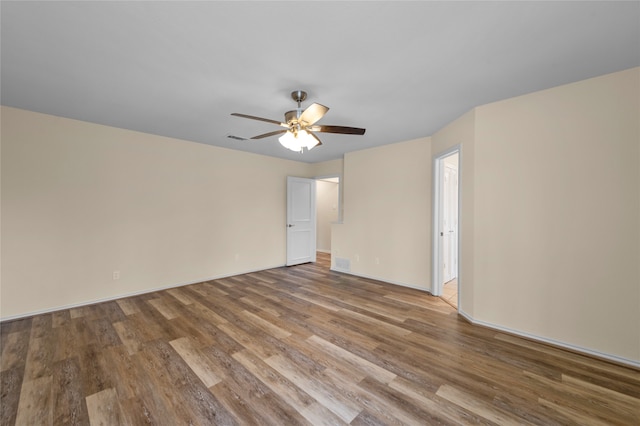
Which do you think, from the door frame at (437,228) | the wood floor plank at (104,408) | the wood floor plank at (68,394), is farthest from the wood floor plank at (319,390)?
the door frame at (437,228)

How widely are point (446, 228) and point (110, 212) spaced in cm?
544

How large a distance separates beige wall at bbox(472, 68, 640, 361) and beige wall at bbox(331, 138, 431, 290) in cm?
124

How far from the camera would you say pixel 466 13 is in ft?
4.80

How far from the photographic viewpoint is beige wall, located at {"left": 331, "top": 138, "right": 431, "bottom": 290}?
409 cm

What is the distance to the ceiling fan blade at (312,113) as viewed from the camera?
2.03 m

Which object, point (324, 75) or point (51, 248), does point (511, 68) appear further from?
point (51, 248)

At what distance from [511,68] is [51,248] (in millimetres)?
5426

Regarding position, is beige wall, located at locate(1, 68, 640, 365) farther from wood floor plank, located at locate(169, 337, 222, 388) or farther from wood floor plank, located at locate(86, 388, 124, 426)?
wood floor plank, located at locate(86, 388, 124, 426)

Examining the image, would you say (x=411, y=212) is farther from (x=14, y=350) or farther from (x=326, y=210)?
(x=14, y=350)

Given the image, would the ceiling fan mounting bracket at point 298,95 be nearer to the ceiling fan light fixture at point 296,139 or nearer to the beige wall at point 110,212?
the ceiling fan light fixture at point 296,139

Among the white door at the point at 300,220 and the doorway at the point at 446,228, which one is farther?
the white door at the point at 300,220

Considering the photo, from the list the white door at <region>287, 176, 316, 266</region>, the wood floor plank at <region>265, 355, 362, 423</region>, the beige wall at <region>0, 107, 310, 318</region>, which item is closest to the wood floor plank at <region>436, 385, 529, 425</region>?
the wood floor plank at <region>265, 355, 362, 423</region>

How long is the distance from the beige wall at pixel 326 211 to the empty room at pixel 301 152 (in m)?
3.47

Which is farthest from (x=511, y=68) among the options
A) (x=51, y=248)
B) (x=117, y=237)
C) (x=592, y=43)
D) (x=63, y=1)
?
(x=51, y=248)
